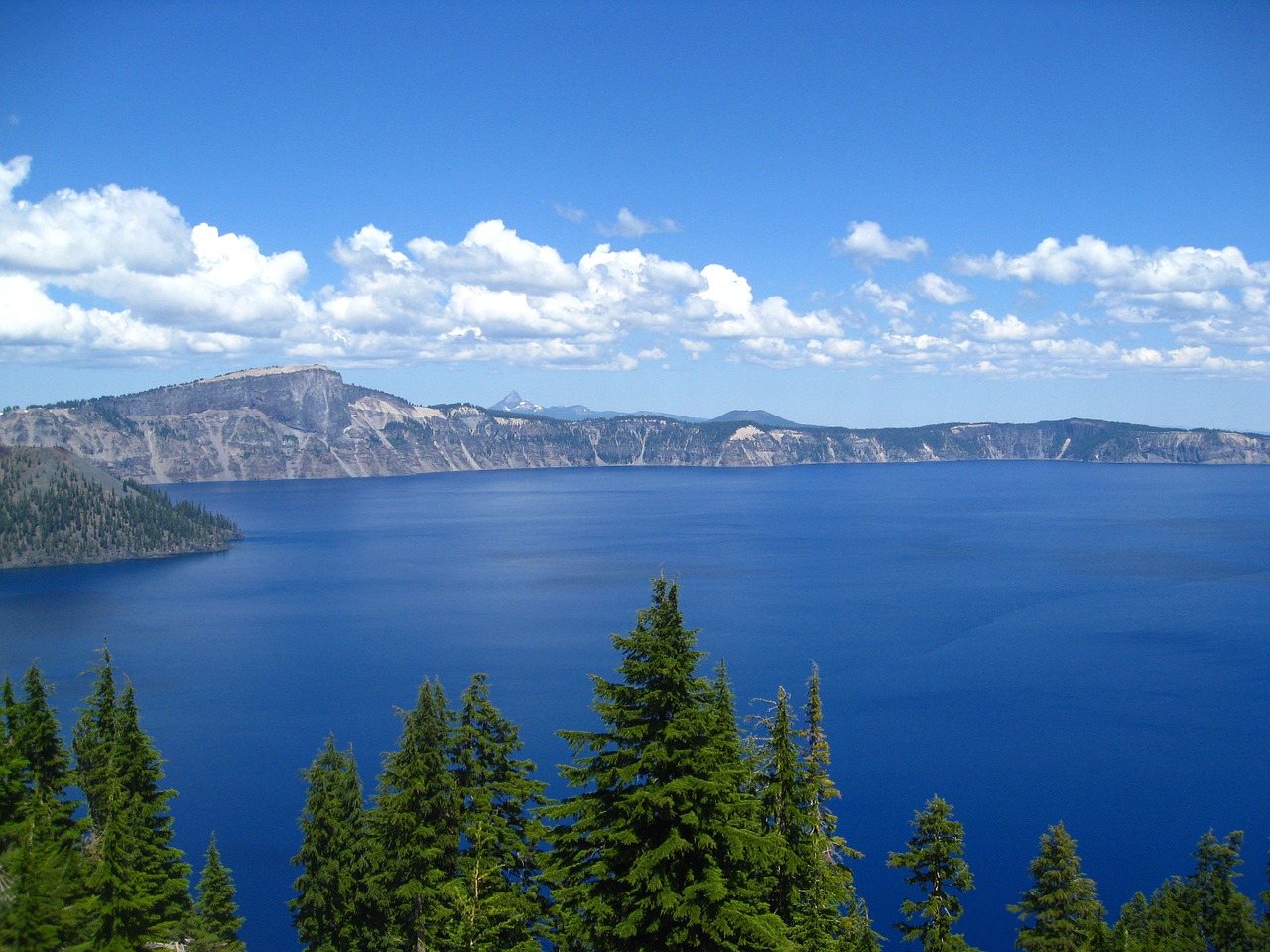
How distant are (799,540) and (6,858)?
182455 millimetres

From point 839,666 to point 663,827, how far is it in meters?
79.5

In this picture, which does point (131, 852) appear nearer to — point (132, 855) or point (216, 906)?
point (132, 855)

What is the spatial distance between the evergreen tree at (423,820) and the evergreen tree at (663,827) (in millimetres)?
9146

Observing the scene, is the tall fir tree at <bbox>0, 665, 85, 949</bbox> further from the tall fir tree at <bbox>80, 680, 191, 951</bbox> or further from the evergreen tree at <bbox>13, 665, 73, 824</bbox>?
the tall fir tree at <bbox>80, 680, 191, 951</bbox>

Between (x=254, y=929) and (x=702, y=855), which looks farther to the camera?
(x=254, y=929)

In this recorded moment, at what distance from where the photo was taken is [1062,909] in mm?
29469

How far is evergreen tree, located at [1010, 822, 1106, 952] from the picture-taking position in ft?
95.0

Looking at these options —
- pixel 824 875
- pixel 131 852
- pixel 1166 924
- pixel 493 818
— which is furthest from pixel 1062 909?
pixel 131 852

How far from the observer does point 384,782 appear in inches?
1050

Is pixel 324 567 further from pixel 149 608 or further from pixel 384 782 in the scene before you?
pixel 384 782

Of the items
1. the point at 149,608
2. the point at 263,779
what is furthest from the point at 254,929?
the point at 149,608

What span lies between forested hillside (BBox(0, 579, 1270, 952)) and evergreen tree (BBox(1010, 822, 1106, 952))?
7cm

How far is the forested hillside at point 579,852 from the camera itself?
49.2 ft

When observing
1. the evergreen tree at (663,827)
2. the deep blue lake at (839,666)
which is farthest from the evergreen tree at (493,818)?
the deep blue lake at (839,666)
